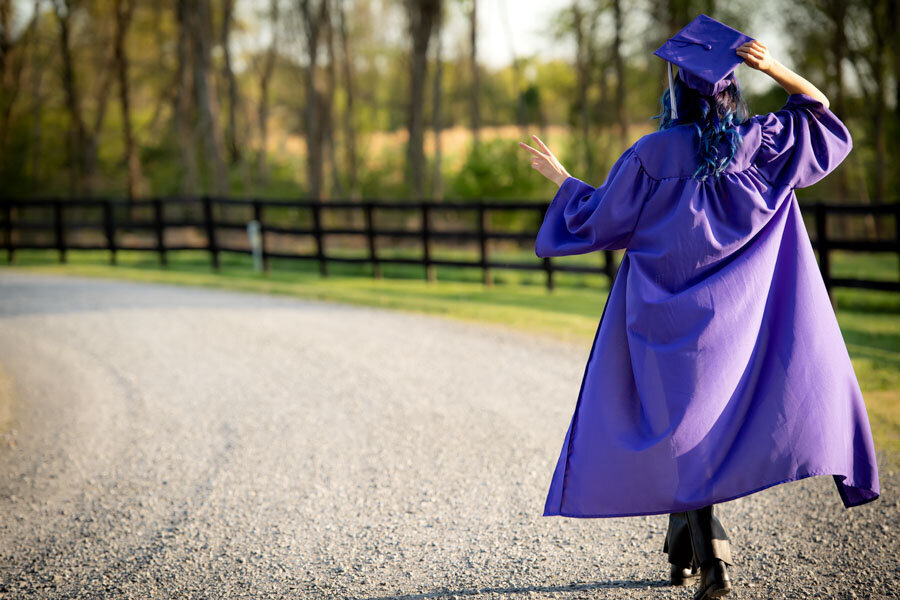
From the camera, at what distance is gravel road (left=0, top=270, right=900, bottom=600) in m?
3.13

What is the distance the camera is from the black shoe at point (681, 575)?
3014mm

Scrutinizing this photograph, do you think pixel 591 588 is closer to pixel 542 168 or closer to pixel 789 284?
pixel 789 284

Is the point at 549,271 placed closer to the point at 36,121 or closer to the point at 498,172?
the point at 498,172

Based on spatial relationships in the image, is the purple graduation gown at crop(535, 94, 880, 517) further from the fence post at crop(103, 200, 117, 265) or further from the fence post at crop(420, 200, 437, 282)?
the fence post at crop(103, 200, 117, 265)

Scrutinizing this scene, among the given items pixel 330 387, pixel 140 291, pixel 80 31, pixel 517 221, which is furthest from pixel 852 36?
pixel 80 31

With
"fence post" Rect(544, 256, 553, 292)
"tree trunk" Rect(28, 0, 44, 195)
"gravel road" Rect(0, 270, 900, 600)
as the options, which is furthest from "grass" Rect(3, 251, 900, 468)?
"tree trunk" Rect(28, 0, 44, 195)

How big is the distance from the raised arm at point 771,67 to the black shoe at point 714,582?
1616 mm

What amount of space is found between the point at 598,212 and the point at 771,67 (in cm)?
74

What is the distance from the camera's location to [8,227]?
1734cm

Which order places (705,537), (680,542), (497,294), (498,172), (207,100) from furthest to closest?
1. (207,100)
2. (498,172)
3. (497,294)
4. (680,542)
5. (705,537)

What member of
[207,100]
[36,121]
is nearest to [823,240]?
[207,100]

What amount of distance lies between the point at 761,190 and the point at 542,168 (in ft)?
2.53

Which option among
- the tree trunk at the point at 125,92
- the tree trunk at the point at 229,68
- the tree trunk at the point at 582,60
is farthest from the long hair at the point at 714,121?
the tree trunk at the point at 229,68

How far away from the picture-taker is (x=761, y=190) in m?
2.77
